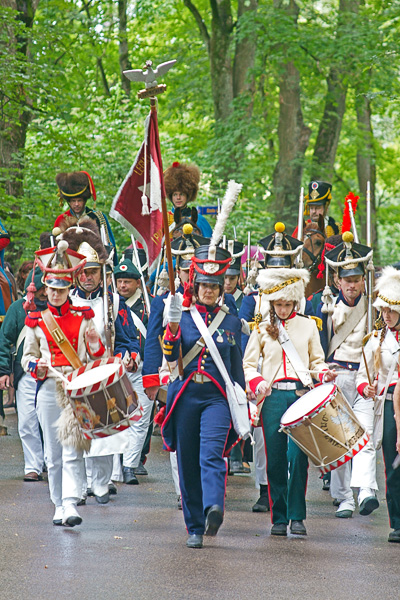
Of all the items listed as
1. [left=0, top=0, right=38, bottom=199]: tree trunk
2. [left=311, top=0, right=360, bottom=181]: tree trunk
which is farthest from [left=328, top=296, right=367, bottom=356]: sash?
[left=311, top=0, right=360, bottom=181]: tree trunk

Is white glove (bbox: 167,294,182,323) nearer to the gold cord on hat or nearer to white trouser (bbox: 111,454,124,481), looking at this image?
the gold cord on hat

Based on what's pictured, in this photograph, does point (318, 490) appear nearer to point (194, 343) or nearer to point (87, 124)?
point (194, 343)

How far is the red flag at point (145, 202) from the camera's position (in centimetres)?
844

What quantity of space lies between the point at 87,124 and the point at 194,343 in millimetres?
16105

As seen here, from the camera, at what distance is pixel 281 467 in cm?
871

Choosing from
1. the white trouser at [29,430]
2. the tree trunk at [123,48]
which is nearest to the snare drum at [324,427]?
the white trouser at [29,430]

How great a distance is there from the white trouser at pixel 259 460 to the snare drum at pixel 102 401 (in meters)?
2.07

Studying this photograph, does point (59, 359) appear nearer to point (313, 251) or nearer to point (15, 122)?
point (313, 251)

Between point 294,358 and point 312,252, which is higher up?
point 312,252

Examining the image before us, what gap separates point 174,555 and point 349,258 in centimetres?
387

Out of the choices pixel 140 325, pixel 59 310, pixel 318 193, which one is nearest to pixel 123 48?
pixel 318 193

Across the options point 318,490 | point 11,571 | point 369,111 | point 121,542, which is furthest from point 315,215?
point 369,111

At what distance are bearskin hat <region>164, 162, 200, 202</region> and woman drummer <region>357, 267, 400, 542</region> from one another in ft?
14.9

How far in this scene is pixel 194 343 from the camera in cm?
837
